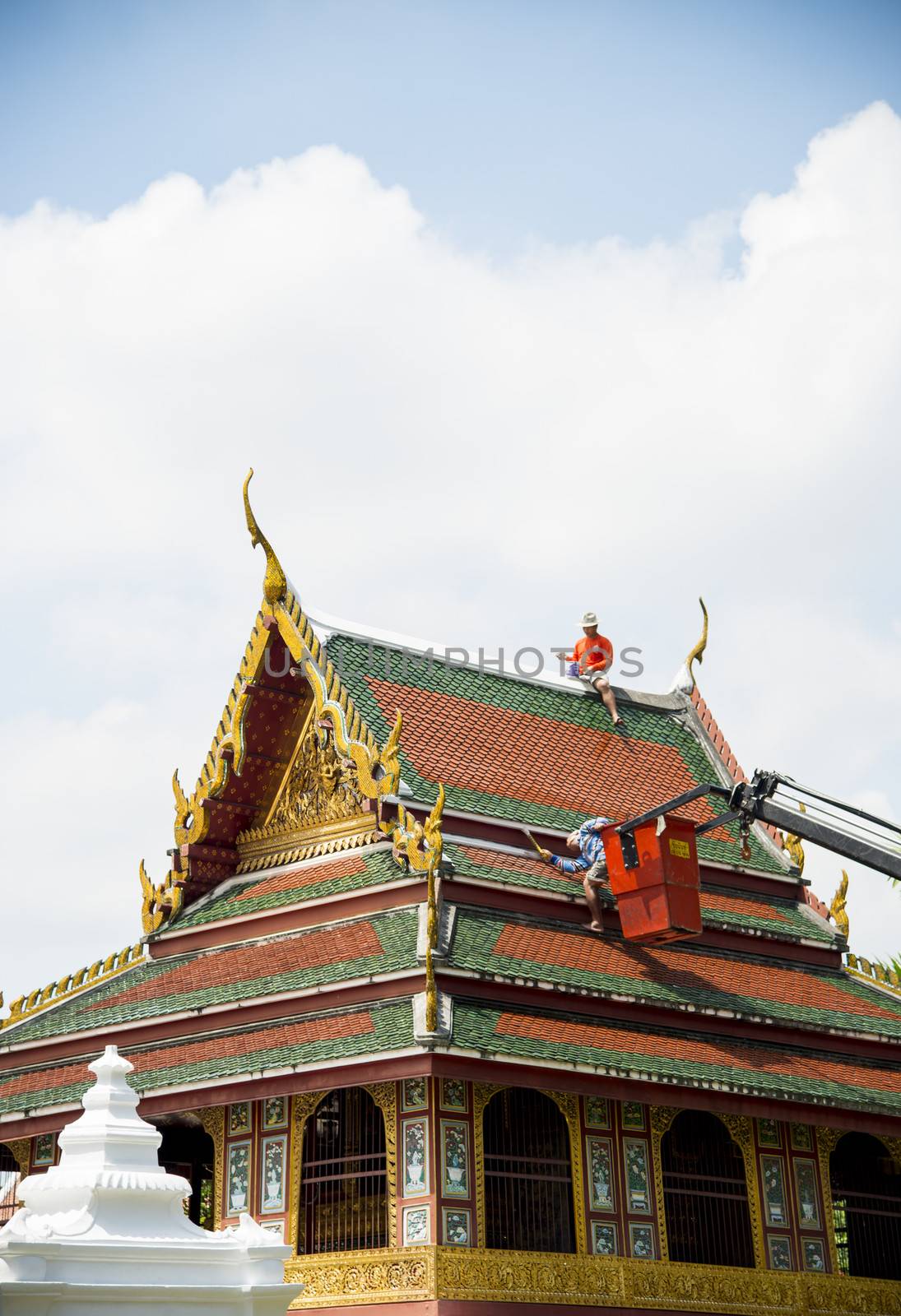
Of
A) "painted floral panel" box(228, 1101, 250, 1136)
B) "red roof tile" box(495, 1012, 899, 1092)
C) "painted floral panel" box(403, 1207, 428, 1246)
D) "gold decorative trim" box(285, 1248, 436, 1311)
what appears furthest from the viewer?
"painted floral panel" box(228, 1101, 250, 1136)

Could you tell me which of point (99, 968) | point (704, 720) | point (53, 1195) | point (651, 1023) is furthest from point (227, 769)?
point (53, 1195)

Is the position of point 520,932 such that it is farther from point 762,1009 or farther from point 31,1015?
point 31,1015

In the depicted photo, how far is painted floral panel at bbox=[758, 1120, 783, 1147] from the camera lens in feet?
62.1

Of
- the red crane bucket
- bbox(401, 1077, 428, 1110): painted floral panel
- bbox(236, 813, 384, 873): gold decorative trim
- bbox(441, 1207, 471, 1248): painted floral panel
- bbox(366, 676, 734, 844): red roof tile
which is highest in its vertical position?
bbox(366, 676, 734, 844): red roof tile

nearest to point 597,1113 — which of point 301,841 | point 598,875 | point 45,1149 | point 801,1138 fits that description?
point 598,875

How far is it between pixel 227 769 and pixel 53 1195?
31.6 ft

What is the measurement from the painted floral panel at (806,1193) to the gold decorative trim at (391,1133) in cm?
506

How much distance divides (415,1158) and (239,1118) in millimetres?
2412

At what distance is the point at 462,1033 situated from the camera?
51.9ft

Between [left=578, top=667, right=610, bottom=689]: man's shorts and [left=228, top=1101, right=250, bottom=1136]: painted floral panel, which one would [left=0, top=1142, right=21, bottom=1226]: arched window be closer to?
[left=228, top=1101, right=250, bottom=1136]: painted floral panel

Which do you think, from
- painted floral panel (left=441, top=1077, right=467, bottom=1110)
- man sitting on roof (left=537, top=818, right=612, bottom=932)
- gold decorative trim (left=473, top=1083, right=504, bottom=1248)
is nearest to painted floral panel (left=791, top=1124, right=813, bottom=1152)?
man sitting on roof (left=537, top=818, right=612, bottom=932)

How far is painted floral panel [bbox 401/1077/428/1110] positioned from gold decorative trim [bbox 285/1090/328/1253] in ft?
3.19

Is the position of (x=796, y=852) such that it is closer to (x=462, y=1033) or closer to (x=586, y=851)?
(x=586, y=851)

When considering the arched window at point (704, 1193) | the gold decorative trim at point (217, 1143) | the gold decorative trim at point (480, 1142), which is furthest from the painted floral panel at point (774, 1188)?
the gold decorative trim at point (217, 1143)
